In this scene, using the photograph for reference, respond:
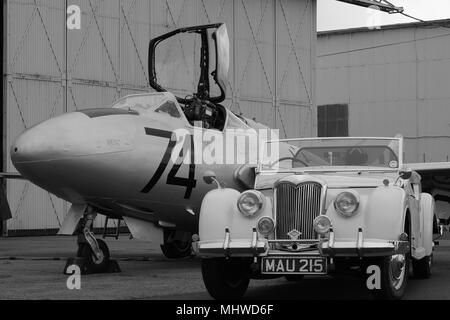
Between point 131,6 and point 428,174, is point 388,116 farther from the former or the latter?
point 428,174

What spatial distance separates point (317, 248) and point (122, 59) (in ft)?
64.3

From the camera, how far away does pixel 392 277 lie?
715 centimetres

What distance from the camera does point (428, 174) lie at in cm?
1337

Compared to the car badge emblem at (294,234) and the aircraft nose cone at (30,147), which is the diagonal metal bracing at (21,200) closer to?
the aircraft nose cone at (30,147)

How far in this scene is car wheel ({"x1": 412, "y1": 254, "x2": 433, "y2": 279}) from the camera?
9.64 meters

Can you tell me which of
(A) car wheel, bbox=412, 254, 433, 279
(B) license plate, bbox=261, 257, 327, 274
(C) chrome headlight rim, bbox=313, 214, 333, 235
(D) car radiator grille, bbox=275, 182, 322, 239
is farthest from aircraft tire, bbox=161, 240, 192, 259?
(C) chrome headlight rim, bbox=313, 214, 333, 235

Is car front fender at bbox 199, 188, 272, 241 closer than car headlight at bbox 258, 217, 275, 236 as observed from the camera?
No

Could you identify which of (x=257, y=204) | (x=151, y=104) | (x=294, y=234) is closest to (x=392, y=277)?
(x=294, y=234)

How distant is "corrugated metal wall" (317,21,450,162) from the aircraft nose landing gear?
103 feet

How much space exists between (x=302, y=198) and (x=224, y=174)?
4.76m

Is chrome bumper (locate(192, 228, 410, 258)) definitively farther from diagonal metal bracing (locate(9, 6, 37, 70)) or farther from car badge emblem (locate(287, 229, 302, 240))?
diagonal metal bracing (locate(9, 6, 37, 70))

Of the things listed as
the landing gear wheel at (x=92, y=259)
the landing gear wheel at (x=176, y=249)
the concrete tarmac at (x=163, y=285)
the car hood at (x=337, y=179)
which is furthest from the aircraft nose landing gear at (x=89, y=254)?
the car hood at (x=337, y=179)

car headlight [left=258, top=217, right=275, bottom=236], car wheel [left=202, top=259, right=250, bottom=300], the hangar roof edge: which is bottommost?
car wheel [left=202, top=259, right=250, bottom=300]

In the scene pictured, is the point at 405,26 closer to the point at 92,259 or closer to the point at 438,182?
the point at 438,182
